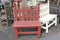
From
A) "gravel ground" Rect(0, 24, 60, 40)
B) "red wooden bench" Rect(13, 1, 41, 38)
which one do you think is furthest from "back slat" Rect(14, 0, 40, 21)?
"gravel ground" Rect(0, 24, 60, 40)

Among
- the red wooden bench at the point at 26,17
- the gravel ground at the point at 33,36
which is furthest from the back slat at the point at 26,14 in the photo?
the gravel ground at the point at 33,36

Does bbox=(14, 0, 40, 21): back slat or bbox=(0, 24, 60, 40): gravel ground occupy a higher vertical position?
bbox=(14, 0, 40, 21): back slat

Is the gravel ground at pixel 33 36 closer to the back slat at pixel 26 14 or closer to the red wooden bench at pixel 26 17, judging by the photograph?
the red wooden bench at pixel 26 17

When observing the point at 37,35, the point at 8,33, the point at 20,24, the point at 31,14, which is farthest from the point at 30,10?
the point at 8,33

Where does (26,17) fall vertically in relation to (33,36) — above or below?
above

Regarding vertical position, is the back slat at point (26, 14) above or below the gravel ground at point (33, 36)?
above

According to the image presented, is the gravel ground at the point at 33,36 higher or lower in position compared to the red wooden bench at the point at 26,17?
lower

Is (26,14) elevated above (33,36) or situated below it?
above

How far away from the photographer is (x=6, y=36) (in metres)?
3.67

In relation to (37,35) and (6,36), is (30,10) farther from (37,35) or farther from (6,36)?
(6,36)

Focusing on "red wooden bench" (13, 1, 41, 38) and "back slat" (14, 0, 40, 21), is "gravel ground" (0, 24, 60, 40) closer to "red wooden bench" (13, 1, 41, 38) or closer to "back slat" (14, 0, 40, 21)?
"red wooden bench" (13, 1, 41, 38)

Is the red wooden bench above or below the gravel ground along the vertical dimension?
above

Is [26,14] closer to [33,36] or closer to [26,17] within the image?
[26,17]

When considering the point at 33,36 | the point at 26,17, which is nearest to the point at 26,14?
the point at 26,17
